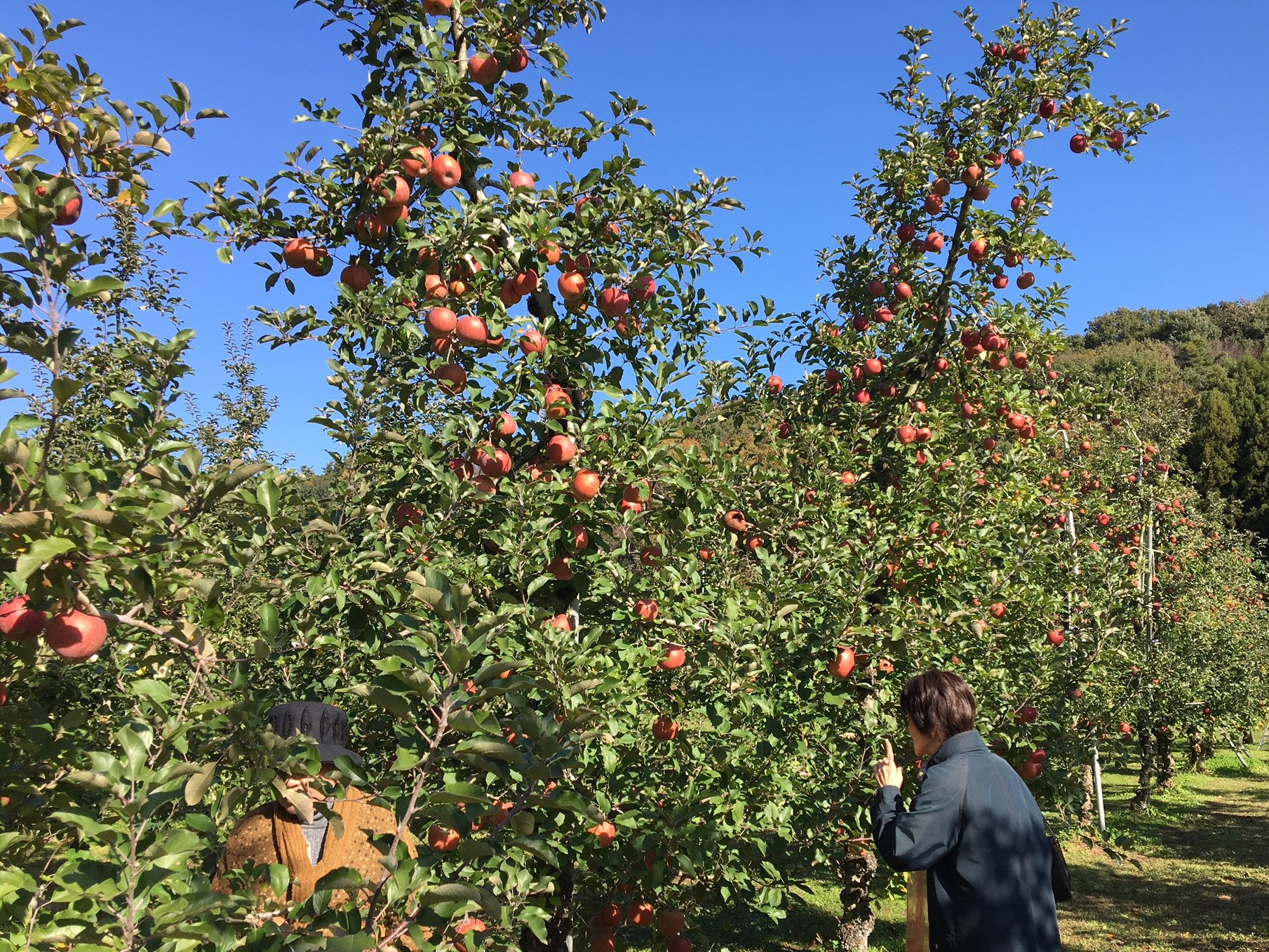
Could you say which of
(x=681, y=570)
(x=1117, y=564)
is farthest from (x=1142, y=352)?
(x=681, y=570)

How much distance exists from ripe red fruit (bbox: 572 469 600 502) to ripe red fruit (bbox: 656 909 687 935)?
1644mm

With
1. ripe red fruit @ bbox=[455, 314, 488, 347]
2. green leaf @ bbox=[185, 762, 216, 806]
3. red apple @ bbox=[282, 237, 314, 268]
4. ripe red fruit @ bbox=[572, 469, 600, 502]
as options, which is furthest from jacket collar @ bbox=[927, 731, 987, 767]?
red apple @ bbox=[282, 237, 314, 268]

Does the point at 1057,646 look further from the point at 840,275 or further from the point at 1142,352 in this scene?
the point at 1142,352

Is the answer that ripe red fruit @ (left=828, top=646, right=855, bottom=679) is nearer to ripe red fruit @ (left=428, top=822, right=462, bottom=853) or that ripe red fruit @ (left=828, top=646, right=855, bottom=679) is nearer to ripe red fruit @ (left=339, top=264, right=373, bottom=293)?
ripe red fruit @ (left=428, top=822, right=462, bottom=853)

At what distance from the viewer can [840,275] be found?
6312mm

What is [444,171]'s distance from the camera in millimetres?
3377

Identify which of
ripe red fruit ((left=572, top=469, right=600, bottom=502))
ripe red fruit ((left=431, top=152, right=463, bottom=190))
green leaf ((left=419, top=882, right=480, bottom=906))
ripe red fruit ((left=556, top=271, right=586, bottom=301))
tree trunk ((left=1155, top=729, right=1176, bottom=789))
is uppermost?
ripe red fruit ((left=431, top=152, right=463, bottom=190))

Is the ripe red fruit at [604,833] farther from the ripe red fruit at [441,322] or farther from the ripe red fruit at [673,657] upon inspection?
the ripe red fruit at [441,322]

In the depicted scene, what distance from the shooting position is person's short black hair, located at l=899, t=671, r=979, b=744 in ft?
8.25

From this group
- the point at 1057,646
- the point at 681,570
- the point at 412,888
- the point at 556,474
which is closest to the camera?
the point at 412,888

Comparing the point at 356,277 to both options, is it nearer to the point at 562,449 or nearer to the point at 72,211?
the point at 562,449

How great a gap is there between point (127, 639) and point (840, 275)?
536 cm

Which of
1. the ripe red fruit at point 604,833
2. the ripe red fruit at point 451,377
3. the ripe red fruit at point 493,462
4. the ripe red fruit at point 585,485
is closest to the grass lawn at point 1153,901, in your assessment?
the ripe red fruit at point 604,833

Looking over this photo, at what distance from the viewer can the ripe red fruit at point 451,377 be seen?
3283mm
